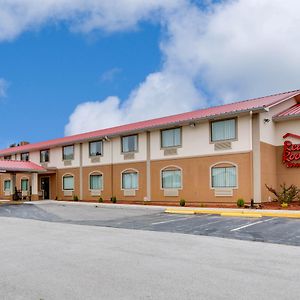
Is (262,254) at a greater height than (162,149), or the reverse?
(162,149)

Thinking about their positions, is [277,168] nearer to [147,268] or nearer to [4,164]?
[147,268]

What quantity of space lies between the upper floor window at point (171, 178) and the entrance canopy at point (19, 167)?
14389 mm

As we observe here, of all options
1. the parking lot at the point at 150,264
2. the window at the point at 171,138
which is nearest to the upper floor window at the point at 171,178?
the window at the point at 171,138

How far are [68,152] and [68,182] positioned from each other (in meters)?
2.93

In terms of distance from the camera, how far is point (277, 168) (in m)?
23.3

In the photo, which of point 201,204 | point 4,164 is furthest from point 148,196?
point 4,164

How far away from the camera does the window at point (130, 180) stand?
27.9m

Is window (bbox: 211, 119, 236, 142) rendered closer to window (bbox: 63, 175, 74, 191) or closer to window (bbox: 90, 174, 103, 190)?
window (bbox: 90, 174, 103, 190)

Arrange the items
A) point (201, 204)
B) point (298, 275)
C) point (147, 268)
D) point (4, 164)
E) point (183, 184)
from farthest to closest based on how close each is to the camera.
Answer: point (4, 164) < point (183, 184) < point (201, 204) < point (147, 268) < point (298, 275)

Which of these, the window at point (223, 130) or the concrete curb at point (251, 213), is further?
the window at point (223, 130)

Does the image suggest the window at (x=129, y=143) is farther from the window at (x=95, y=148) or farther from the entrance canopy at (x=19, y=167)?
the entrance canopy at (x=19, y=167)

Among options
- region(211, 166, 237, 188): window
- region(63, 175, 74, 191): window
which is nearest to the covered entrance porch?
region(63, 175, 74, 191): window

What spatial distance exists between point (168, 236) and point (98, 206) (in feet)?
52.8

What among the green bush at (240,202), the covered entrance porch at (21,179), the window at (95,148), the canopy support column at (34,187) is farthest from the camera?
the canopy support column at (34,187)
